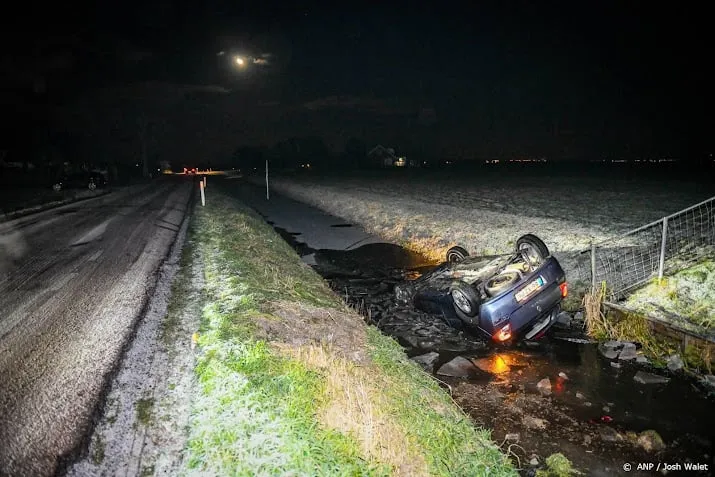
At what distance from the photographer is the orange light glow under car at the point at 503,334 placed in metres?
5.91

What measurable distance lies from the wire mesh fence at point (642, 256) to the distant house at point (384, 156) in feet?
388

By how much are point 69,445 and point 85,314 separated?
3.46 m

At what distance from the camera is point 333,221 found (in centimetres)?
2102

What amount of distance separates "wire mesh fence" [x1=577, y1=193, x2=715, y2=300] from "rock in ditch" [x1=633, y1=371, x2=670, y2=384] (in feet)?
6.69

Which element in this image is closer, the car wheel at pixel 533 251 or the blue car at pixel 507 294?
the blue car at pixel 507 294

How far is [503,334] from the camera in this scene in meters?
5.93

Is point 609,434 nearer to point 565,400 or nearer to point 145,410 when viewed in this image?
point 565,400

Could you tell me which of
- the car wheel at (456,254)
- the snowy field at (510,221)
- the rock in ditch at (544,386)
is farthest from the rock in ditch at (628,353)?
the car wheel at (456,254)

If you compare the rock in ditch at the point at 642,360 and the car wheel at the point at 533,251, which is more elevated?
the car wheel at the point at 533,251

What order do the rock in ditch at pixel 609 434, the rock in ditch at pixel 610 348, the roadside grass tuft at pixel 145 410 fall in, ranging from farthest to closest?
1. the rock in ditch at pixel 610 348
2. the rock in ditch at pixel 609 434
3. the roadside grass tuft at pixel 145 410

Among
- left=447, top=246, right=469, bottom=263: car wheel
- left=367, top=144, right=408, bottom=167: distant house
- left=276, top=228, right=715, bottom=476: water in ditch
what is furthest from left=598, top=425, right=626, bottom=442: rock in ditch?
left=367, top=144, right=408, bottom=167: distant house

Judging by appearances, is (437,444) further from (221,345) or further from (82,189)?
(82,189)

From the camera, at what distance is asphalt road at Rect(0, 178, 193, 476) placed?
356 cm

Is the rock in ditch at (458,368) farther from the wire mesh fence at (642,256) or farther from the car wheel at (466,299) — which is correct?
the wire mesh fence at (642,256)
